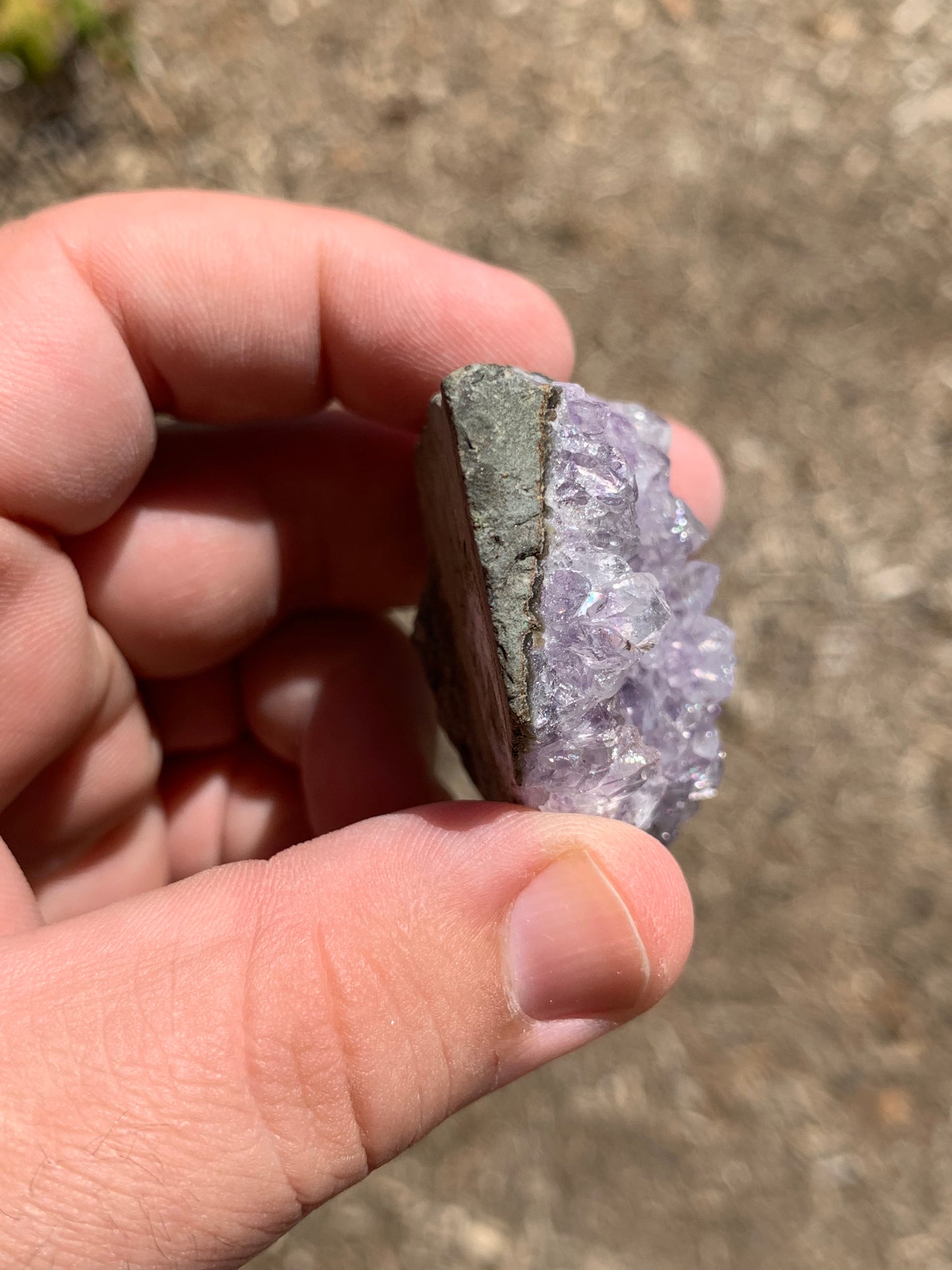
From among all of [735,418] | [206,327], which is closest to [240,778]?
[206,327]

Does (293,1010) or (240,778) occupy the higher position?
(293,1010)

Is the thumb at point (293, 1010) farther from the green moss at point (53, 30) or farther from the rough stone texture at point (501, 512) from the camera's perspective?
the green moss at point (53, 30)

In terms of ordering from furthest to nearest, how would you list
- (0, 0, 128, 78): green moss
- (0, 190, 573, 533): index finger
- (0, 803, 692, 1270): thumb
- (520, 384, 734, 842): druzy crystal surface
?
(0, 0, 128, 78): green moss, (0, 190, 573, 533): index finger, (520, 384, 734, 842): druzy crystal surface, (0, 803, 692, 1270): thumb

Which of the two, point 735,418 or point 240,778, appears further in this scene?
point 735,418

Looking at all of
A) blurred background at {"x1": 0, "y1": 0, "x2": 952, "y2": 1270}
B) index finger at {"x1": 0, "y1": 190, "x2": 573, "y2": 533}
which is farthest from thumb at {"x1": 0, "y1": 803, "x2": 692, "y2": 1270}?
blurred background at {"x1": 0, "y1": 0, "x2": 952, "y2": 1270}

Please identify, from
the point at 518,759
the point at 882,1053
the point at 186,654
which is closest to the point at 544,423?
the point at 518,759

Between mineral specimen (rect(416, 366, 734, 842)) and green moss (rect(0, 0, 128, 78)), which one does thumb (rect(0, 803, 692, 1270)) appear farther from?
green moss (rect(0, 0, 128, 78))

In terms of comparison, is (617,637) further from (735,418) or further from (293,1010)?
(735,418)
